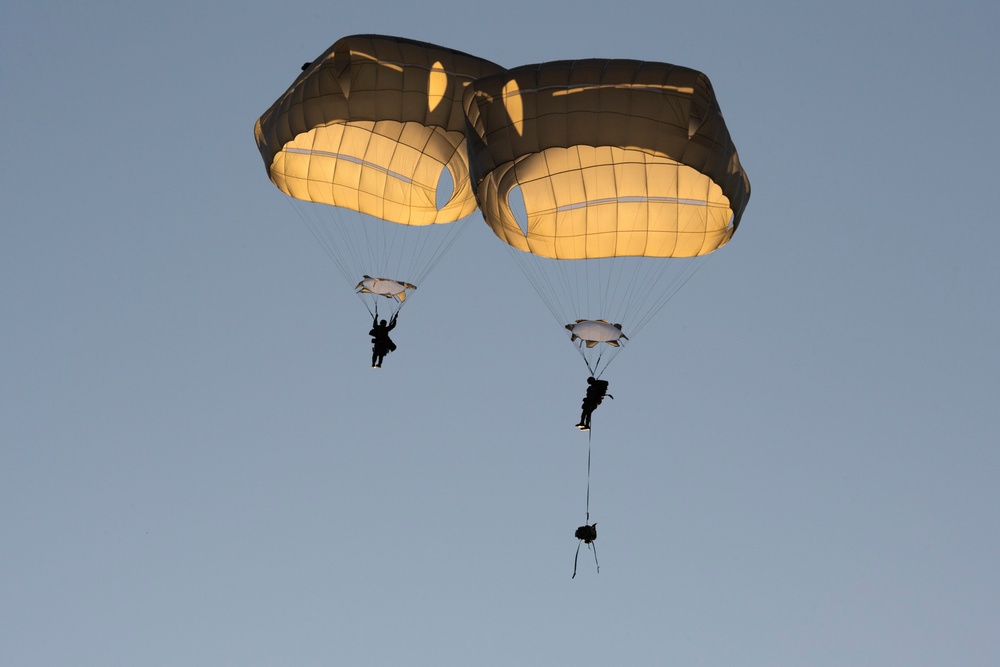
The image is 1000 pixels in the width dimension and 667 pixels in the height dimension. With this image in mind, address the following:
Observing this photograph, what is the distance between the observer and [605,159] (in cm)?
3061

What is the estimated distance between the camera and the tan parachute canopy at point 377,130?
31562mm

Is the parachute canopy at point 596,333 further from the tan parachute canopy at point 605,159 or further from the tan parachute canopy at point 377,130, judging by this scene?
the tan parachute canopy at point 377,130

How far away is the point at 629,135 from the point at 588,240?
349cm

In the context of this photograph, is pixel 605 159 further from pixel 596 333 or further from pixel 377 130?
pixel 377 130

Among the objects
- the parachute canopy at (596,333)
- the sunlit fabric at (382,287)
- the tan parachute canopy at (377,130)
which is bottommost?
the parachute canopy at (596,333)

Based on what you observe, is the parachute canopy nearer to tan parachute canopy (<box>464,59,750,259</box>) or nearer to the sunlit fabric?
tan parachute canopy (<box>464,59,750,259</box>)

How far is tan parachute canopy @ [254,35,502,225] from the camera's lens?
104ft

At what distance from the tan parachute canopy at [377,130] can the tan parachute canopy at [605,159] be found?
192 centimetres

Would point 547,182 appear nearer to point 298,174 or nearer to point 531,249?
point 531,249

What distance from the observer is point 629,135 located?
28938 mm

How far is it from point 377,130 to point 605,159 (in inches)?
204

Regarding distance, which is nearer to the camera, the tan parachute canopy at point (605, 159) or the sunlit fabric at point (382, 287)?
the tan parachute canopy at point (605, 159)

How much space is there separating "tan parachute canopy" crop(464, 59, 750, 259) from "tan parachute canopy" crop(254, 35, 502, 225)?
1.92m

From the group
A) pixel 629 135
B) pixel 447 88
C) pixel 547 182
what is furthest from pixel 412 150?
pixel 629 135
